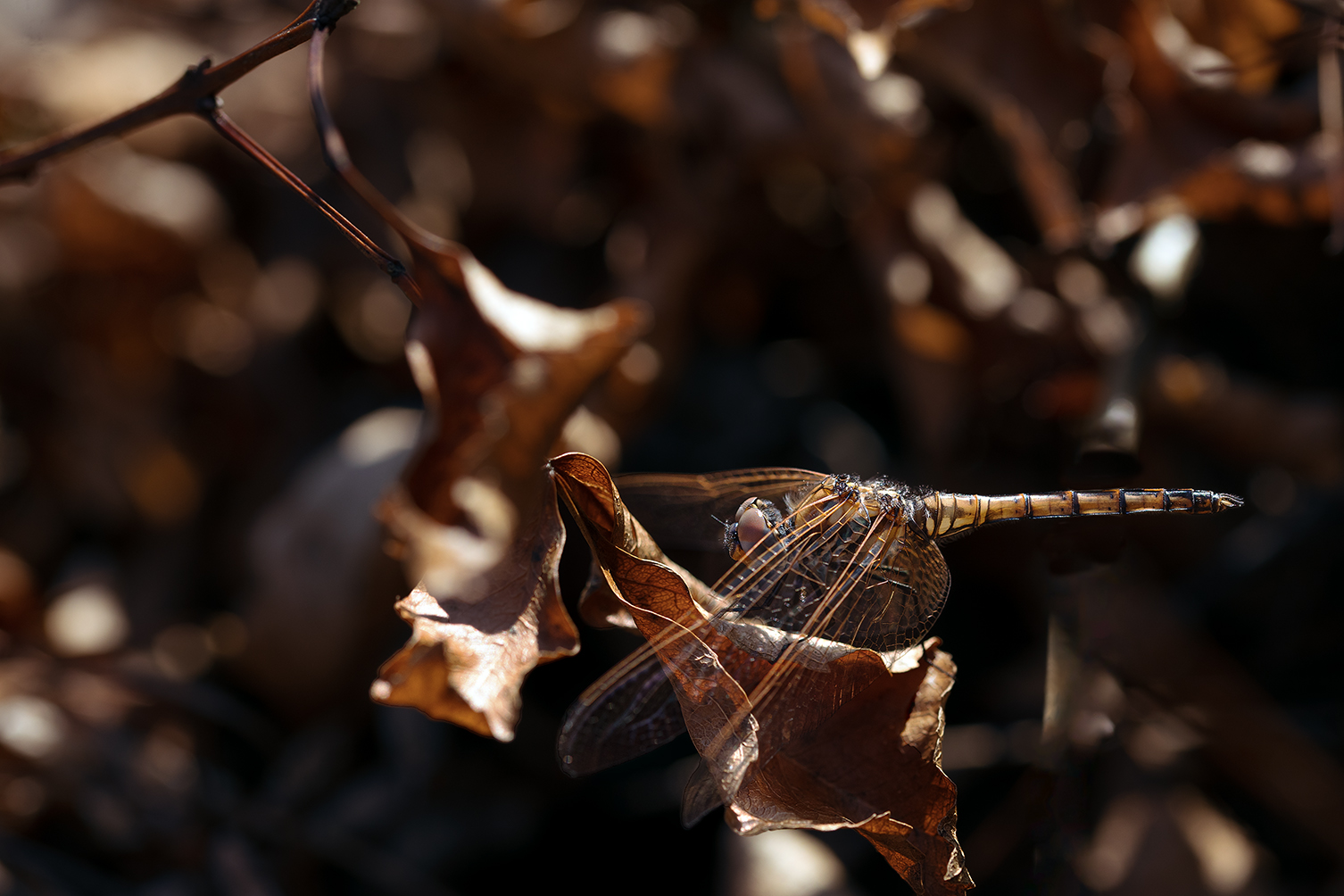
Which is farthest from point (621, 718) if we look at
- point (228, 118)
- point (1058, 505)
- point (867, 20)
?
point (867, 20)

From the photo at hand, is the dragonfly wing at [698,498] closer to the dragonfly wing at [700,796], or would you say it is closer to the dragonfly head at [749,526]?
the dragonfly head at [749,526]

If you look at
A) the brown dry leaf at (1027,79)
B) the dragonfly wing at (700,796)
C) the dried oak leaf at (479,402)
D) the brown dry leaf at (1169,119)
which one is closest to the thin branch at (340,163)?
the dried oak leaf at (479,402)

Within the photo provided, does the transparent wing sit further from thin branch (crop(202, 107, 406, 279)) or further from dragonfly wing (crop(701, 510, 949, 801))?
thin branch (crop(202, 107, 406, 279))

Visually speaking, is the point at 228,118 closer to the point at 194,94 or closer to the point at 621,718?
the point at 194,94

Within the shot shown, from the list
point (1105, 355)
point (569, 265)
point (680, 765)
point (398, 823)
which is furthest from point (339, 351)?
point (1105, 355)

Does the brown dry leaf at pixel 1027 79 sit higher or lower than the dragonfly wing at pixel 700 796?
higher

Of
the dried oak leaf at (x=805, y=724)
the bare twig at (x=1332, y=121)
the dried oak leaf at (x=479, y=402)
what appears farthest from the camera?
the bare twig at (x=1332, y=121)

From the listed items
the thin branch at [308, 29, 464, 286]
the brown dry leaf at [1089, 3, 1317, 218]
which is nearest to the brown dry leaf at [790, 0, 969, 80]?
the brown dry leaf at [1089, 3, 1317, 218]

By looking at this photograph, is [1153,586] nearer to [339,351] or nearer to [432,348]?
[432,348]
